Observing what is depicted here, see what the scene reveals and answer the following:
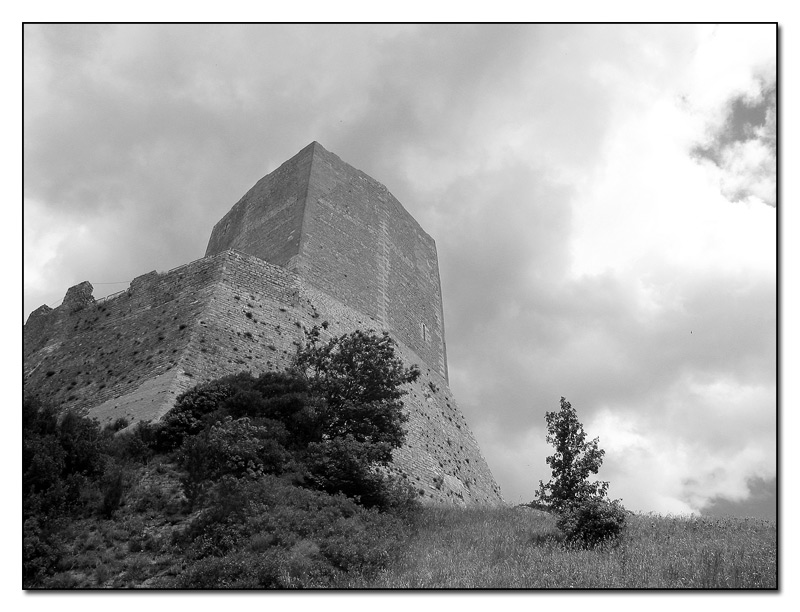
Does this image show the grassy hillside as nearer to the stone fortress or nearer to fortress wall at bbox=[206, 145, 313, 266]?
the stone fortress

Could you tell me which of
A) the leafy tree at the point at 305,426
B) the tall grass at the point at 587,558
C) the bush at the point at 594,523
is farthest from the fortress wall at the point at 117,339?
the bush at the point at 594,523

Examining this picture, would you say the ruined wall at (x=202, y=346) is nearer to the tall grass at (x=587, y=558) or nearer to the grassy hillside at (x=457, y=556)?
the grassy hillside at (x=457, y=556)

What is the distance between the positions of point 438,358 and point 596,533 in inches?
552

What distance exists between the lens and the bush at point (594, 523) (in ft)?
33.1

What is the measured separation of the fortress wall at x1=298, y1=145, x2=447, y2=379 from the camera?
2139 centimetres

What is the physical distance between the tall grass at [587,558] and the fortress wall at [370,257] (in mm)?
10683

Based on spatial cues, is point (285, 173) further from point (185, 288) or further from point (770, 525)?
point (770, 525)

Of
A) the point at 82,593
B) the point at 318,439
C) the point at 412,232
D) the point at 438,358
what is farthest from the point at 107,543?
the point at 412,232

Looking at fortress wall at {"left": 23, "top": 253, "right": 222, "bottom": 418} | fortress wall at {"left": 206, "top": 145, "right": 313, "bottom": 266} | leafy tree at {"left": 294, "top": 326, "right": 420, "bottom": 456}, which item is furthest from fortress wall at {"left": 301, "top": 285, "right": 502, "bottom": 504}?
fortress wall at {"left": 23, "top": 253, "right": 222, "bottom": 418}

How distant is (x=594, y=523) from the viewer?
10.2 metres

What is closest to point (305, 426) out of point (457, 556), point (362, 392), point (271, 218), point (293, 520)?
point (362, 392)

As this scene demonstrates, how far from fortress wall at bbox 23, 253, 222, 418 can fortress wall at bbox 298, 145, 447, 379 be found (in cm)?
377

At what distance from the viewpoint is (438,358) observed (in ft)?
78.6

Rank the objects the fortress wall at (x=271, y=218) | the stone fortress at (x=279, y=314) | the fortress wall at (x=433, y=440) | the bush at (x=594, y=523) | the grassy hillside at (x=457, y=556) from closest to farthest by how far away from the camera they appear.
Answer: the grassy hillside at (x=457, y=556) → the bush at (x=594, y=523) → the stone fortress at (x=279, y=314) → the fortress wall at (x=433, y=440) → the fortress wall at (x=271, y=218)
